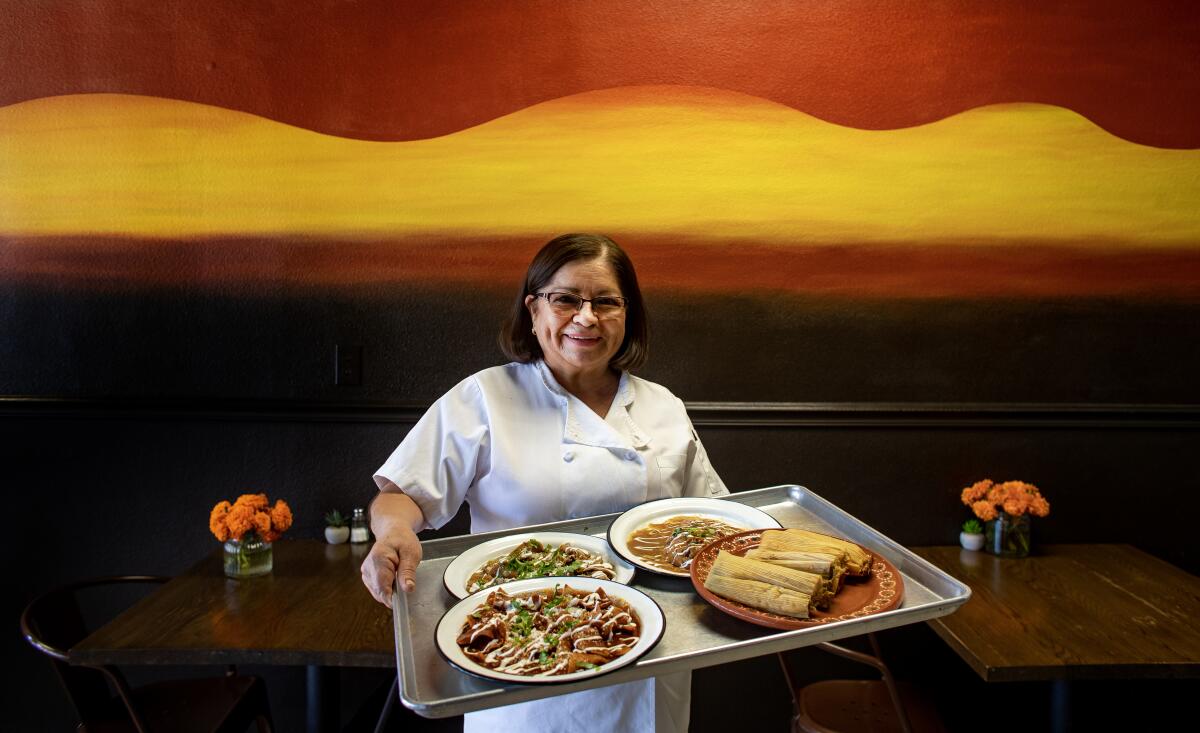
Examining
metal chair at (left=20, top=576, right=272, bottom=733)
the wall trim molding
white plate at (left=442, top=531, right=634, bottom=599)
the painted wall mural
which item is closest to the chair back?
metal chair at (left=20, top=576, right=272, bottom=733)

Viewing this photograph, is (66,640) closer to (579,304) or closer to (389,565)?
(389,565)

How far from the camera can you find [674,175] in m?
2.45

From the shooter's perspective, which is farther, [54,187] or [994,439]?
[994,439]

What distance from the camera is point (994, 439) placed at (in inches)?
100

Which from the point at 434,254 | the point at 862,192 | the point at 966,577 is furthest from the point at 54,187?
the point at 966,577

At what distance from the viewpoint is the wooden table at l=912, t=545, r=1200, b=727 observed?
1616 millimetres

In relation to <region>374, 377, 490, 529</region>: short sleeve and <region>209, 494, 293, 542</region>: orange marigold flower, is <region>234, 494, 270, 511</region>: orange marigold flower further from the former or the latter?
<region>374, 377, 490, 529</region>: short sleeve

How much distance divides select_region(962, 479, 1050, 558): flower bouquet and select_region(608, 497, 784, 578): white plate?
127cm

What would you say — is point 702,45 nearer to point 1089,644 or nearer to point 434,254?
point 434,254

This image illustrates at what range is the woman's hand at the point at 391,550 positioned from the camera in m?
1.15

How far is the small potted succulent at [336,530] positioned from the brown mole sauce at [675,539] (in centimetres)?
141

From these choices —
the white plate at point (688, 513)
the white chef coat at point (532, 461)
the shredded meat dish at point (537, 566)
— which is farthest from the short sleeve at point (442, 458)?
the white plate at point (688, 513)

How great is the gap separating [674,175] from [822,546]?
164 cm

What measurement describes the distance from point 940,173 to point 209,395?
2.88m
